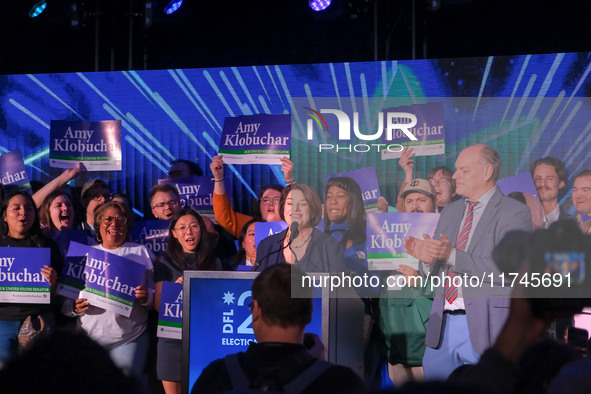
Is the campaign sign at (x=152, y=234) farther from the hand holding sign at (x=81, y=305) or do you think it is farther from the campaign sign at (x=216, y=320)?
the campaign sign at (x=216, y=320)

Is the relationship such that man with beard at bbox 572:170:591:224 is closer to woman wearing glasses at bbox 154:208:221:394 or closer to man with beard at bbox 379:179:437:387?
man with beard at bbox 379:179:437:387

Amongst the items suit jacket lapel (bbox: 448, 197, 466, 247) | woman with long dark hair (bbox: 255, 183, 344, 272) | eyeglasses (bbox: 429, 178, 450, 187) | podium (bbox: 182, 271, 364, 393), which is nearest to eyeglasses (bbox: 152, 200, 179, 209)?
woman with long dark hair (bbox: 255, 183, 344, 272)

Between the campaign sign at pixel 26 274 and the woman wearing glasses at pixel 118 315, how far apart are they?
266 millimetres

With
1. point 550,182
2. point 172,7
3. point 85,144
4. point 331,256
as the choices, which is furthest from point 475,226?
point 172,7

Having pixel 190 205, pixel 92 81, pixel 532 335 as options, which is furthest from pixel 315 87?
pixel 532 335

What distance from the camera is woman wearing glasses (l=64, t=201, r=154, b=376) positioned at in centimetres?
451

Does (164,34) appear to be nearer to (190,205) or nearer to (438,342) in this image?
(190,205)

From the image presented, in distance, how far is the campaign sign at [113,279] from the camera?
4496 millimetres

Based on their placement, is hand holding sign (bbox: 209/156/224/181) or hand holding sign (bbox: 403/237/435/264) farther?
hand holding sign (bbox: 209/156/224/181)

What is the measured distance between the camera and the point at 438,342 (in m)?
3.97

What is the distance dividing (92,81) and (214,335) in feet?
11.4

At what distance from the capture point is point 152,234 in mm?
5125

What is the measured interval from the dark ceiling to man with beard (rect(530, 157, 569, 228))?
254 cm

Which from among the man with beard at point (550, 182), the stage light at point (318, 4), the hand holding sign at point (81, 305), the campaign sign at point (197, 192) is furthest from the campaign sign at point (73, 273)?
the man with beard at point (550, 182)
